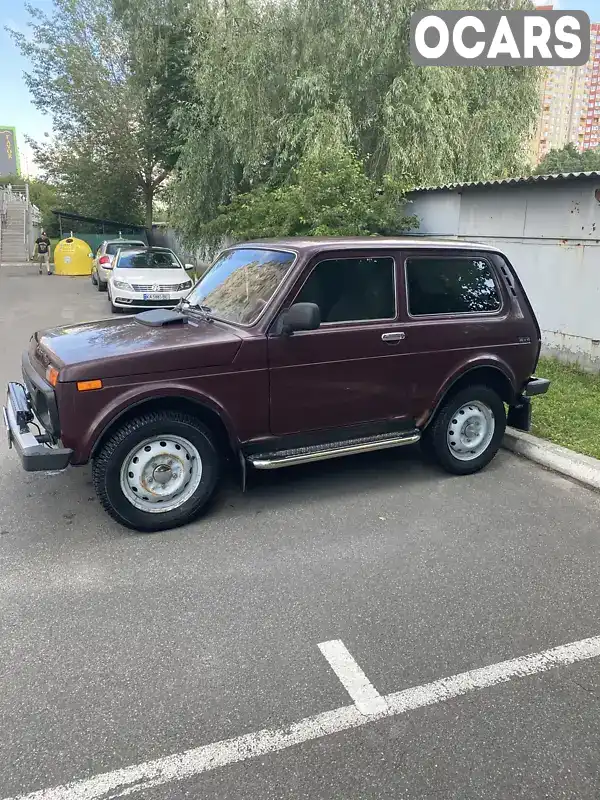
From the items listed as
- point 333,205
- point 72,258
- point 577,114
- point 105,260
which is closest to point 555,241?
point 333,205

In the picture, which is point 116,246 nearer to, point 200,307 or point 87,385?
point 200,307

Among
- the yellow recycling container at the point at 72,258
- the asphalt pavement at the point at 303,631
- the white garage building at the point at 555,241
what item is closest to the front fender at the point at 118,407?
the asphalt pavement at the point at 303,631

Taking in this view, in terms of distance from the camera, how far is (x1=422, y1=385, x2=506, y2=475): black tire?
16.5 ft

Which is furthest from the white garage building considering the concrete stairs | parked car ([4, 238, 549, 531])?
the concrete stairs

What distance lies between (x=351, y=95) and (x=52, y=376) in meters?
11.9

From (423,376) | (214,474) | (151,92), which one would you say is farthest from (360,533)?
(151,92)

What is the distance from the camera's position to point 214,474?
13.9 feet

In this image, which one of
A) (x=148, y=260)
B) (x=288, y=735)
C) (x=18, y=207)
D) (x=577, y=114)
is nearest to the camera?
(x=288, y=735)

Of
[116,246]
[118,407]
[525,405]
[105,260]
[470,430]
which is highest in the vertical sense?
[116,246]

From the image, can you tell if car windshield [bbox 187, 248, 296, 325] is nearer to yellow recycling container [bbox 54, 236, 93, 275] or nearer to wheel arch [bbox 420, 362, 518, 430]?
wheel arch [bbox 420, 362, 518, 430]

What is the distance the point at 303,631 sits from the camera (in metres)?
3.09

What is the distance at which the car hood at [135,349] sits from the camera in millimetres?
3797

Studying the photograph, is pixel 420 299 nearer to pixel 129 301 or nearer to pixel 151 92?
pixel 129 301

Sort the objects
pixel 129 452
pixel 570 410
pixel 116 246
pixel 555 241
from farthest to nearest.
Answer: pixel 116 246 → pixel 555 241 → pixel 570 410 → pixel 129 452
